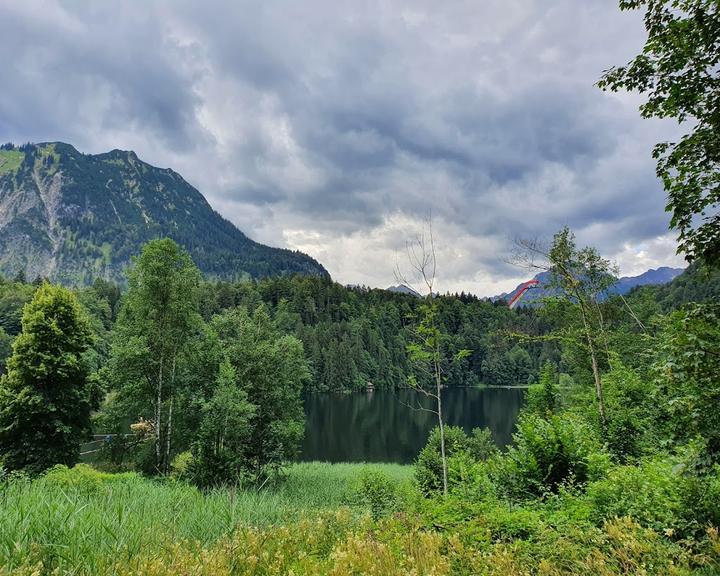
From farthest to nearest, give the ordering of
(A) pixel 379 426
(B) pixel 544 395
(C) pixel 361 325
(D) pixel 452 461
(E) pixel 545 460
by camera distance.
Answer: (C) pixel 361 325 → (A) pixel 379 426 → (B) pixel 544 395 → (D) pixel 452 461 → (E) pixel 545 460

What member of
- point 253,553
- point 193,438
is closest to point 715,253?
point 253,553

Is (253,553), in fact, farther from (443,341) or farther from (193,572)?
(443,341)

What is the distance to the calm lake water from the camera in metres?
43.2

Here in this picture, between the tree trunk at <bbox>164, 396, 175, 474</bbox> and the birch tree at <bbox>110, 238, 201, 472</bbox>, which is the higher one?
the birch tree at <bbox>110, 238, 201, 472</bbox>

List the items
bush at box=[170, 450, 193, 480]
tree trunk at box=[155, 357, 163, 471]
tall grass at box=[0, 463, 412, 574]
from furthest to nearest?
tree trunk at box=[155, 357, 163, 471] < bush at box=[170, 450, 193, 480] < tall grass at box=[0, 463, 412, 574]

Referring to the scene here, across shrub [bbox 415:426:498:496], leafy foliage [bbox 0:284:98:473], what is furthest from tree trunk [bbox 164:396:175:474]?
shrub [bbox 415:426:498:496]

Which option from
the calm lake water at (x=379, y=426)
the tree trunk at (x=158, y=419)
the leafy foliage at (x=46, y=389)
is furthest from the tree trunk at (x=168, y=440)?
the calm lake water at (x=379, y=426)

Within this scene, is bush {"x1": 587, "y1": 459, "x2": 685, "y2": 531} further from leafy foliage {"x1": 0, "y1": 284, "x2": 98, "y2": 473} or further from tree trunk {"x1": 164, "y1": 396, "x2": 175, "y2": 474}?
leafy foliage {"x1": 0, "y1": 284, "x2": 98, "y2": 473}

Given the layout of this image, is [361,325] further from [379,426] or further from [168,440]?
[168,440]

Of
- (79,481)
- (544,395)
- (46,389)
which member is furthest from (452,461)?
(46,389)

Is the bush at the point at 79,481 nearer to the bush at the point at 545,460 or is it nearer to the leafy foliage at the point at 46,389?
the leafy foliage at the point at 46,389

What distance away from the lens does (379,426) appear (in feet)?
200

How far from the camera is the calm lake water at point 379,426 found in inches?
1699

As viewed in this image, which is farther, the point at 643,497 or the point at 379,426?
the point at 379,426
